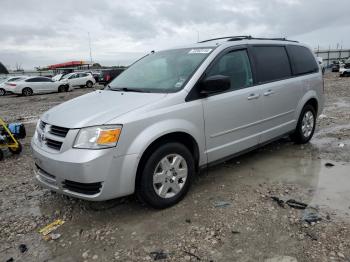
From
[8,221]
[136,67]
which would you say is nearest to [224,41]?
[136,67]

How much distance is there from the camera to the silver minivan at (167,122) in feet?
10.1

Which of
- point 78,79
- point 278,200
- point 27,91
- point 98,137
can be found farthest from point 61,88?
point 278,200

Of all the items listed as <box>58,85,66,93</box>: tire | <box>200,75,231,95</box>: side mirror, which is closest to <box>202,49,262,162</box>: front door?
<box>200,75,231,95</box>: side mirror

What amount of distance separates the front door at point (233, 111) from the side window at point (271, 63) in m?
0.23

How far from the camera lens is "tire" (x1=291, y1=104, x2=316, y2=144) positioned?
557cm

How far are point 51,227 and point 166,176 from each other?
1.30 metres

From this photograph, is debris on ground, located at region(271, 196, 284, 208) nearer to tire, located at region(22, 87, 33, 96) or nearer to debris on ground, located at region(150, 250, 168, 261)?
debris on ground, located at region(150, 250, 168, 261)

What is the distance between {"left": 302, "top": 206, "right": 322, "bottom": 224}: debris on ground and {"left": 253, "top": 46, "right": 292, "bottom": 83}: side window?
192 centimetres

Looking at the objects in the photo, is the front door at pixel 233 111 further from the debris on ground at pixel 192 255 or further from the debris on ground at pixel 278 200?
the debris on ground at pixel 192 255

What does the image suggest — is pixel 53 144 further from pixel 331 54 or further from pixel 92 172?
pixel 331 54

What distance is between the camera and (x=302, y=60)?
5602 millimetres

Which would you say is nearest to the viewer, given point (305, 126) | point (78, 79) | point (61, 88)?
point (305, 126)

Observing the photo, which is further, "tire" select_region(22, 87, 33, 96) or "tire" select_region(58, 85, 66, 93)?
"tire" select_region(58, 85, 66, 93)

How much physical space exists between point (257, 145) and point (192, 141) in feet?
4.47
